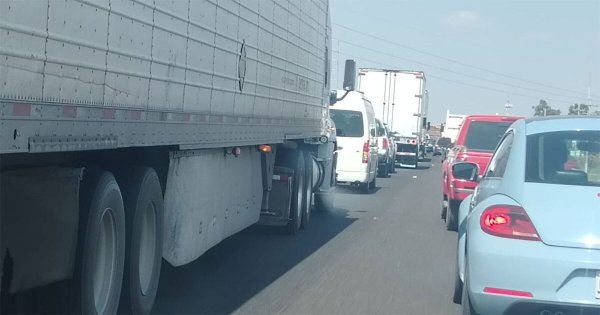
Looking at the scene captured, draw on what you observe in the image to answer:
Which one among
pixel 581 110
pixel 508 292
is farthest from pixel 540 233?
pixel 581 110

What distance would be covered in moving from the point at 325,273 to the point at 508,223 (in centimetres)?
452

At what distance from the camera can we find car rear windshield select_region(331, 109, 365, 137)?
79.0ft

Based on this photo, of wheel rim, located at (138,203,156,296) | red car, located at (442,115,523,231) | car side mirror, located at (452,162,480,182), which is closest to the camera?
wheel rim, located at (138,203,156,296)

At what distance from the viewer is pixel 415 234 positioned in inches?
618

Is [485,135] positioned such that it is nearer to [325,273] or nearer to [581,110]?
[325,273]

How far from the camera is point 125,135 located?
23.0 ft

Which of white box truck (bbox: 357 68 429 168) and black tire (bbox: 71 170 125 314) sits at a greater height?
white box truck (bbox: 357 68 429 168)

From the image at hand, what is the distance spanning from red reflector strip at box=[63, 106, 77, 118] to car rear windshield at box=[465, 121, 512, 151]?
1066 cm

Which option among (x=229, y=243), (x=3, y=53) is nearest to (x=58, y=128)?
(x=3, y=53)

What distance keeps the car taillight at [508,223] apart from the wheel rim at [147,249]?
9.16ft

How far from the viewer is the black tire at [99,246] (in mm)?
6535

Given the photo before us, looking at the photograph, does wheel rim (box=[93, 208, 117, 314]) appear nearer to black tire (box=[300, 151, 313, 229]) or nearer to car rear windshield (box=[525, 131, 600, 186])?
car rear windshield (box=[525, 131, 600, 186])

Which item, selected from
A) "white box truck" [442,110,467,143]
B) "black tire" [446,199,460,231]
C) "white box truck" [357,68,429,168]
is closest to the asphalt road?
"black tire" [446,199,460,231]

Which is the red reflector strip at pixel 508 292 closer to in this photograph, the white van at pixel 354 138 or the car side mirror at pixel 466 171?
the car side mirror at pixel 466 171
